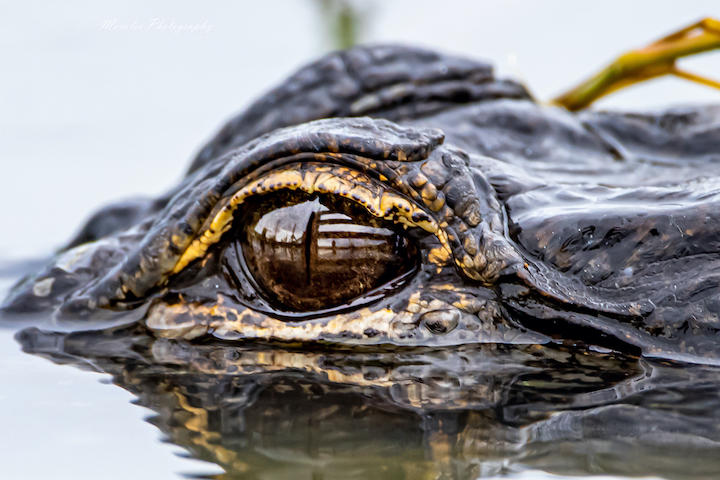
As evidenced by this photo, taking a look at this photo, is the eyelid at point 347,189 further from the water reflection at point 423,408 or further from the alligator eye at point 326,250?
the water reflection at point 423,408

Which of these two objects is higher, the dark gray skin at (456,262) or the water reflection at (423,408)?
the dark gray skin at (456,262)

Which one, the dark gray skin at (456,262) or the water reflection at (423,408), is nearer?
the water reflection at (423,408)

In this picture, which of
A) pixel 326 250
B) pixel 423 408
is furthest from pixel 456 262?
pixel 423 408

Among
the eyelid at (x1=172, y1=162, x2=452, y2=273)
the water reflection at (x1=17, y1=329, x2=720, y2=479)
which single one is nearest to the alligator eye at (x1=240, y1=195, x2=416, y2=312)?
the eyelid at (x1=172, y1=162, x2=452, y2=273)

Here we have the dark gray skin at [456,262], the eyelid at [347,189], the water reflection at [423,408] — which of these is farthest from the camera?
the eyelid at [347,189]

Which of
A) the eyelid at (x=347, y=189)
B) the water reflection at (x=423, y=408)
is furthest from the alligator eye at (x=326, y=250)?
the water reflection at (x=423, y=408)

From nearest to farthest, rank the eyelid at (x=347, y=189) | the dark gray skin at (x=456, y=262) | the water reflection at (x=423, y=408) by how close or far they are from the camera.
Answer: the water reflection at (x=423, y=408) < the dark gray skin at (x=456, y=262) < the eyelid at (x=347, y=189)
